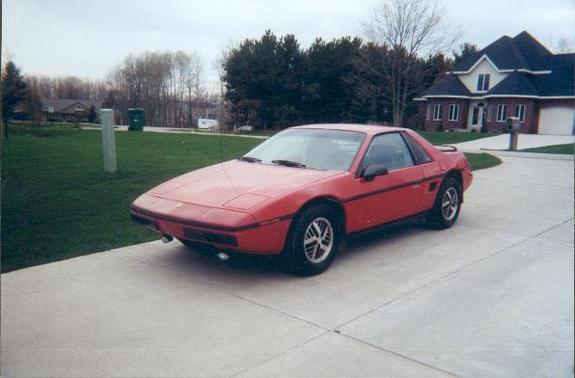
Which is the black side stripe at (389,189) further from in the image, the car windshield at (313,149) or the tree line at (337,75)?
the tree line at (337,75)

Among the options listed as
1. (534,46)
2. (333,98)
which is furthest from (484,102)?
(333,98)

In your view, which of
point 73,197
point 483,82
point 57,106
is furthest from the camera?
point 483,82

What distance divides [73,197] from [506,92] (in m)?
36.8

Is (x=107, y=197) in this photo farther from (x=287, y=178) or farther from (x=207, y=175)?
(x=287, y=178)

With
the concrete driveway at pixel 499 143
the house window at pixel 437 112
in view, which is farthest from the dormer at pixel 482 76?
the concrete driveway at pixel 499 143

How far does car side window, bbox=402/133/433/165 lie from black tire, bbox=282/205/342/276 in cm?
170

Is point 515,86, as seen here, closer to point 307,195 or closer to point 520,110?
point 520,110

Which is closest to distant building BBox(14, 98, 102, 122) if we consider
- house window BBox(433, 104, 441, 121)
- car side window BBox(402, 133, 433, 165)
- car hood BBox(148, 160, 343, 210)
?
car hood BBox(148, 160, 343, 210)

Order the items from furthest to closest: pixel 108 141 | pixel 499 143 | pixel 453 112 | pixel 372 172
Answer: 1. pixel 453 112
2. pixel 499 143
3. pixel 108 141
4. pixel 372 172

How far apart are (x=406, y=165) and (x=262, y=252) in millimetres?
2347

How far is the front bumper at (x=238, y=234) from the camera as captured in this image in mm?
4062

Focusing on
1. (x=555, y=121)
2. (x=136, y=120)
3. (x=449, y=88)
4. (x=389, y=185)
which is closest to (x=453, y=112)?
(x=449, y=88)

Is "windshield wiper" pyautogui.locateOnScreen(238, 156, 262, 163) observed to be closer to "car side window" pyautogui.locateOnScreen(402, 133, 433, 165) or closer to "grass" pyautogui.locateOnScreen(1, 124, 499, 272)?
"grass" pyautogui.locateOnScreen(1, 124, 499, 272)

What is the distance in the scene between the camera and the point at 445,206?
249 inches
